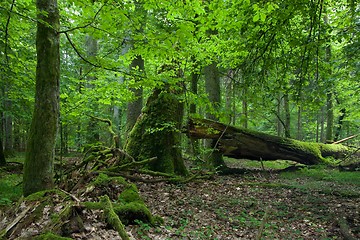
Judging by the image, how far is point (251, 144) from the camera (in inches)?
406

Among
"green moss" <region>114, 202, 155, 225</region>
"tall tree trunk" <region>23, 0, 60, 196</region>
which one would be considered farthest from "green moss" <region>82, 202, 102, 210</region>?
"tall tree trunk" <region>23, 0, 60, 196</region>

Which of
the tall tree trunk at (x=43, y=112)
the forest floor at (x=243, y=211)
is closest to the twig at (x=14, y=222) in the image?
the forest floor at (x=243, y=211)

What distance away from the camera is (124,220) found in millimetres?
4266

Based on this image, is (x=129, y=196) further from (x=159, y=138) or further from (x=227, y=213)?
(x=159, y=138)

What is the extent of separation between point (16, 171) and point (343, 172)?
1240cm

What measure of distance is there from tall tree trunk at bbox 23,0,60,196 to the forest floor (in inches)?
26.2

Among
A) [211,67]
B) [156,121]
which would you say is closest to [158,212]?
[156,121]

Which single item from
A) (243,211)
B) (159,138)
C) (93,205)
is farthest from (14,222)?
(159,138)

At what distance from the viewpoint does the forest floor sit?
439cm

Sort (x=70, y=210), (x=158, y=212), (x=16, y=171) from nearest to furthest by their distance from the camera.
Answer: (x=70, y=210) < (x=158, y=212) < (x=16, y=171)

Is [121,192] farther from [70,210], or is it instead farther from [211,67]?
[211,67]

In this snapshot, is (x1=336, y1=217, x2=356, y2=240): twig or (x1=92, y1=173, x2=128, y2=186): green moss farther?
(x1=92, y1=173, x2=128, y2=186): green moss

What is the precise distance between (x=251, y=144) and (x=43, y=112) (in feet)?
25.8

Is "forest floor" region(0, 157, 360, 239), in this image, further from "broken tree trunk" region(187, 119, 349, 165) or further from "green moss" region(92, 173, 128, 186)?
"broken tree trunk" region(187, 119, 349, 165)
